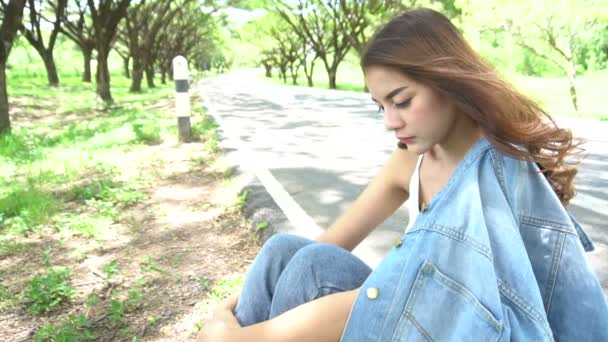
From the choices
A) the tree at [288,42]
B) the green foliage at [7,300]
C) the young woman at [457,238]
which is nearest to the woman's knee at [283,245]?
the young woman at [457,238]

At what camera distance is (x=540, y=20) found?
49.1ft

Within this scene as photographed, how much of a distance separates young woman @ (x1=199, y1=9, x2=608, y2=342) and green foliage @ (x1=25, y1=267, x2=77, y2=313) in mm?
1310

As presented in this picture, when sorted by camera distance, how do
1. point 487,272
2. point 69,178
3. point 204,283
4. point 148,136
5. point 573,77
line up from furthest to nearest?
point 573,77
point 148,136
point 69,178
point 204,283
point 487,272

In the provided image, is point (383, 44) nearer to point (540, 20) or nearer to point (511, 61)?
point (540, 20)

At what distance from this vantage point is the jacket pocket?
1029 mm

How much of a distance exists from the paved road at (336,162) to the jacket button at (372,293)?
1792mm

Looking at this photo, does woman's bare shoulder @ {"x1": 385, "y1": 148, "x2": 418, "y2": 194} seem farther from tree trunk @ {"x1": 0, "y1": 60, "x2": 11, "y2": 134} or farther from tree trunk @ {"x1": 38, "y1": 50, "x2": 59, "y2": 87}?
tree trunk @ {"x1": 38, "y1": 50, "x2": 59, "y2": 87}

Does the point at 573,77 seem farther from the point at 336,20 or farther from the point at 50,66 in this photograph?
the point at 50,66

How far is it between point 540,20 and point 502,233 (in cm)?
1583

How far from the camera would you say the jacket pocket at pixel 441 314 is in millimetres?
1029

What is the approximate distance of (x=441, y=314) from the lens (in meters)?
1.05

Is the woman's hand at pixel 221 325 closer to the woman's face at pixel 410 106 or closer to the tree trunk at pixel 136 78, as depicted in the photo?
the woman's face at pixel 410 106

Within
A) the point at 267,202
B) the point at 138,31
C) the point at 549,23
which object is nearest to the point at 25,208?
the point at 267,202

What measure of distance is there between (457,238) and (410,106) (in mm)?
447
